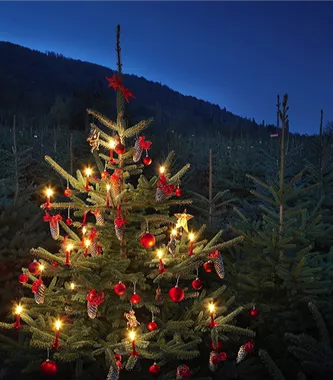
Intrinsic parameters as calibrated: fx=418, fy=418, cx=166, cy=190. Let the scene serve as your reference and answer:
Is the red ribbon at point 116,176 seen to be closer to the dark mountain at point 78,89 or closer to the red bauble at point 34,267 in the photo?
the red bauble at point 34,267

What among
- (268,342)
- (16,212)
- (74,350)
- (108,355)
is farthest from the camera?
(16,212)

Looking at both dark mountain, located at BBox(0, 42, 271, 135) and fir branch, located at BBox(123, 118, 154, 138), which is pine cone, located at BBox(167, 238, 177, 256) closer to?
fir branch, located at BBox(123, 118, 154, 138)

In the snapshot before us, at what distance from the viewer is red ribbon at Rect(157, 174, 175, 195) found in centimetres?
420

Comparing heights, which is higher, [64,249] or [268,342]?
[64,249]

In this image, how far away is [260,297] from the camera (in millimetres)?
5457

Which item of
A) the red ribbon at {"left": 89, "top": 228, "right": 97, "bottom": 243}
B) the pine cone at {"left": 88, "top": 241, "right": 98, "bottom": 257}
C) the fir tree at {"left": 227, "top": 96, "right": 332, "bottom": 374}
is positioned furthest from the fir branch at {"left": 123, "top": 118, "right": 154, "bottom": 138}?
the fir tree at {"left": 227, "top": 96, "right": 332, "bottom": 374}

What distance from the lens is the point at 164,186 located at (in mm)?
4211

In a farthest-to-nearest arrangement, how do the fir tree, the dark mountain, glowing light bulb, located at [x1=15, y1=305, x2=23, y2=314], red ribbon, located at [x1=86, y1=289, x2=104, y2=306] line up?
the dark mountain, the fir tree, glowing light bulb, located at [x1=15, y1=305, x2=23, y2=314], red ribbon, located at [x1=86, y1=289, x2=104, y2=306]

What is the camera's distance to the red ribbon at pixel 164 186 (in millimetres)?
4195

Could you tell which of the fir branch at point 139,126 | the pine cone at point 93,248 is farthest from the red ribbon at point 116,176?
the pine cone at point 93,248

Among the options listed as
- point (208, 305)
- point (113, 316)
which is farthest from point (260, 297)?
point (113, 316)

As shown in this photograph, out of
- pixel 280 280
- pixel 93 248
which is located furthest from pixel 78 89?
pixel 93 248

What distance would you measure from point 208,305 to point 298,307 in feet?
4.98

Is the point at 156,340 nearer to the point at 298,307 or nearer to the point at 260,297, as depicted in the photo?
the point at 260,297
